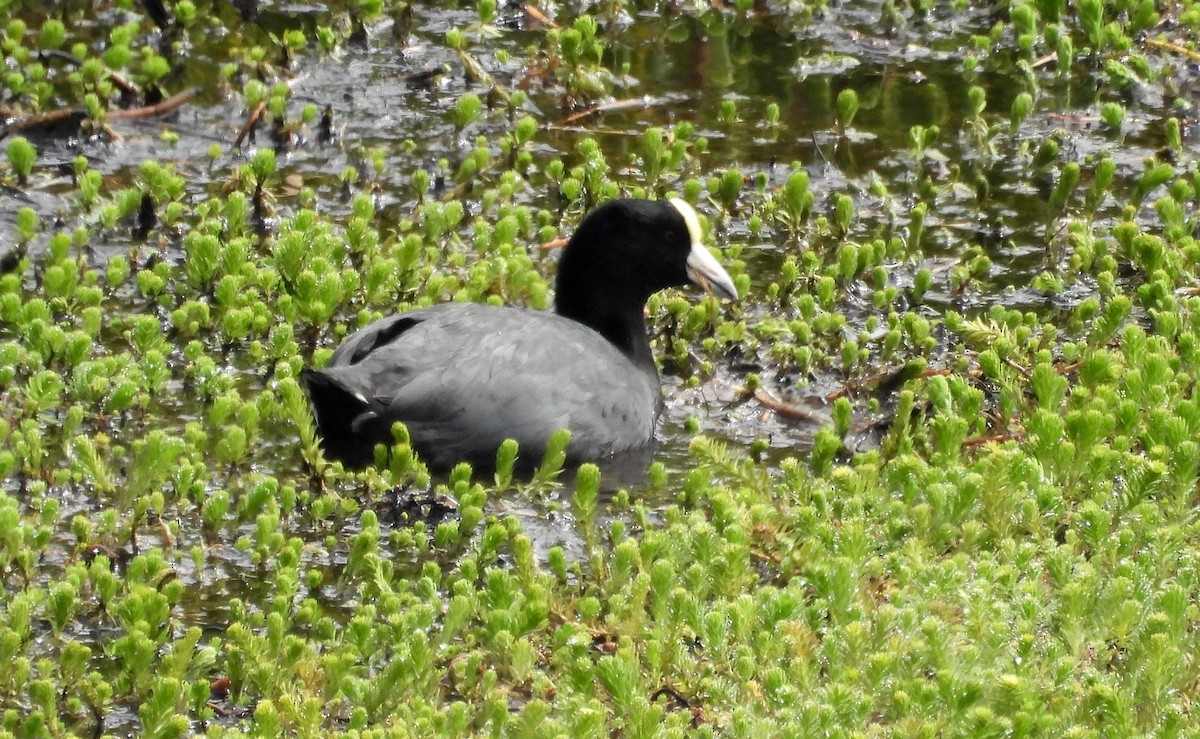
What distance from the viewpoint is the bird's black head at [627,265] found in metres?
7.24

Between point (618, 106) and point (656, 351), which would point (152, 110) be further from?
point (656, 351)

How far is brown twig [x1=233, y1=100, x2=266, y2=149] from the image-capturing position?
891cm

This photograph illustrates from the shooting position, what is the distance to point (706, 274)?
24.3ft

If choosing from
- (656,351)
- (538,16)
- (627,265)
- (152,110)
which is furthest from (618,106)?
(627,265)

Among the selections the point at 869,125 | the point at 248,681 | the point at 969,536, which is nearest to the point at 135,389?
the point at 248,681

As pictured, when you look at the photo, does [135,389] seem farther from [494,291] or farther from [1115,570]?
[1115,570]

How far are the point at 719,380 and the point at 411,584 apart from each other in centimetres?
212

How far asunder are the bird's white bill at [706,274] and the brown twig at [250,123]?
8.63 feet

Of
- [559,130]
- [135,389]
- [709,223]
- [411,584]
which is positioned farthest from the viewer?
[559,130]

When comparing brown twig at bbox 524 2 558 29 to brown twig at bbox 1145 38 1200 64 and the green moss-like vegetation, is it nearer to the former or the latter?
the green moss-like vegetation

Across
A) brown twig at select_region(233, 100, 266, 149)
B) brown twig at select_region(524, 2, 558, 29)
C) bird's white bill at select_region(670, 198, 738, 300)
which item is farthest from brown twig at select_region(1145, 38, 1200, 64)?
brown twig at select_region(233, 100, 266, 149)

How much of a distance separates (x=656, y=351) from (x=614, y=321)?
0.44 m

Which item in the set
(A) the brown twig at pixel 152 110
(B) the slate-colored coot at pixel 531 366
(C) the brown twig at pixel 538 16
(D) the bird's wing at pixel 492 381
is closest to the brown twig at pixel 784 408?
(B) the slate-colored coot at pixel 531 366

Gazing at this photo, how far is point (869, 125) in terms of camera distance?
982 cm
